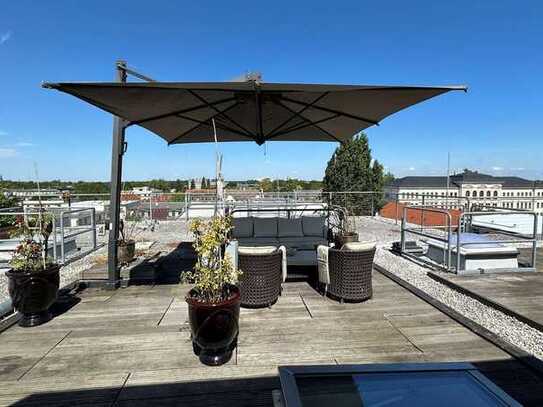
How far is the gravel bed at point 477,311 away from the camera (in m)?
2.79

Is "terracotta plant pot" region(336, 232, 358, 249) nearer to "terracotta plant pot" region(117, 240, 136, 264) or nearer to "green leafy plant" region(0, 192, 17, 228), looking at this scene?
"terracotta plant pot" region(117, 240, 136, 264)

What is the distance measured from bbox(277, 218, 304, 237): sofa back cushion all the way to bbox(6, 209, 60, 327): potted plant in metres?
2.95

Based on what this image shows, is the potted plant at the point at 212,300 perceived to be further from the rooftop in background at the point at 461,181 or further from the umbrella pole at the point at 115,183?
the rooftop in background at the point at 461,181

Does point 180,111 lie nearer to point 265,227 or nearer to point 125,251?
point 265,227

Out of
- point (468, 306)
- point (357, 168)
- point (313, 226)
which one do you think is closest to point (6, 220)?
point (313, 226)

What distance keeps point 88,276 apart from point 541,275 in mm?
6093

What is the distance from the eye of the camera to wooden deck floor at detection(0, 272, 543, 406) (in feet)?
6.74

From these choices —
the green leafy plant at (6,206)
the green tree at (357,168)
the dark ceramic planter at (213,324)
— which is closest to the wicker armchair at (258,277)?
the dark ceramic planter at (213,324)

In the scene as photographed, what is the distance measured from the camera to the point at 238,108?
400 centimetres

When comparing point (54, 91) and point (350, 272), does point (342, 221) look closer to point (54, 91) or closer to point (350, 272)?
point (350, 272)

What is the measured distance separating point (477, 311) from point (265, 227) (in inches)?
114

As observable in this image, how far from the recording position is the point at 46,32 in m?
6.64

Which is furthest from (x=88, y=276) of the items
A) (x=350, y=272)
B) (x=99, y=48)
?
(x=99, y=48)

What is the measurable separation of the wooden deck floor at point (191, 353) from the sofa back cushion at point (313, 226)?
164 centimetres
